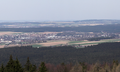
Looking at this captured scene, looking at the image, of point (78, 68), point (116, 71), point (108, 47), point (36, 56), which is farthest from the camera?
point (108, 47)

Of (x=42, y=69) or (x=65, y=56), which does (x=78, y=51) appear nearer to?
(x=65, y=56)

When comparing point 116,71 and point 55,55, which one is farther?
point 55,55

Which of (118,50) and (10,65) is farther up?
(10,65)

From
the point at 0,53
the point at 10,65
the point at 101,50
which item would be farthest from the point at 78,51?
the point at 10,65

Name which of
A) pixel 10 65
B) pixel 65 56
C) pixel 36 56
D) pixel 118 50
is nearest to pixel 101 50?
pixel 118 50

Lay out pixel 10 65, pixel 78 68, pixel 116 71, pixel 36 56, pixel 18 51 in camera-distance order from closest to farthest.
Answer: pixel 10 65, pixel 116 71, pixel 78 68, pixel 36 56, pixel 18 51

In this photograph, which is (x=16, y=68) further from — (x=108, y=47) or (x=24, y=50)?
(x=108, y=47)

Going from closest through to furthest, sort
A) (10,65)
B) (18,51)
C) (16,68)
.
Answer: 1. (16,68)
2. (10,65)
3. (18,51)

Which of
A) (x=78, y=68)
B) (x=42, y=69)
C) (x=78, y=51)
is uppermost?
(x=42, y=69)

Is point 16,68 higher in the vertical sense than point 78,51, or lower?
higher
